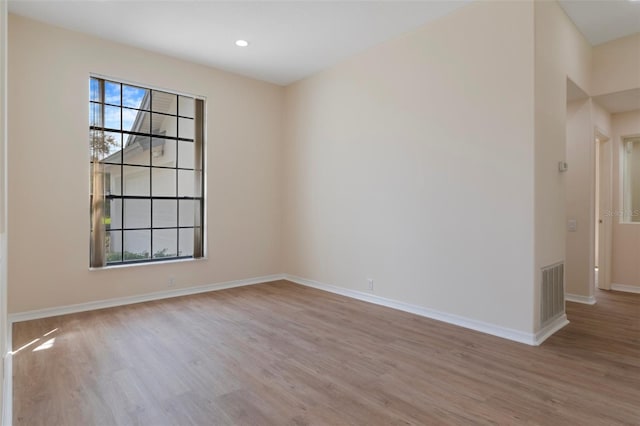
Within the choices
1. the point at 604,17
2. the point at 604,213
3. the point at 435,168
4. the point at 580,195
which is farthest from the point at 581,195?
the point at 435,168

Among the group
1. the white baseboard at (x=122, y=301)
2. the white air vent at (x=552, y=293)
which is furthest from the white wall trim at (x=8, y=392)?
the white air vent at (x=552, y=293)

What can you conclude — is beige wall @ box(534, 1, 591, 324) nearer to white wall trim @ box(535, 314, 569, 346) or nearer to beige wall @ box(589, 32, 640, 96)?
white wall trim @ box(535, 314, 569, 346)

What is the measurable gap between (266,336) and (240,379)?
88 centimetres

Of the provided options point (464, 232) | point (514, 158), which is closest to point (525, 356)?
point (464, 232)

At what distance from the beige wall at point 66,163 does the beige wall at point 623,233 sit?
5.91 metres

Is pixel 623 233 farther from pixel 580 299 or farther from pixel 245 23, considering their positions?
pixel 245 23

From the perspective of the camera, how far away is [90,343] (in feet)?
10.8

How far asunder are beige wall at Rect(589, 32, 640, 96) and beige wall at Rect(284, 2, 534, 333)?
2053 millimetres

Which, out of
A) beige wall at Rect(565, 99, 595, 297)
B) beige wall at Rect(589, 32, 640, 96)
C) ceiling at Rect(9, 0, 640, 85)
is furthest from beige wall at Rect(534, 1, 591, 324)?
beige wall at Rect(565, 99, 595, 297)

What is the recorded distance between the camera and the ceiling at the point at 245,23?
3.71m

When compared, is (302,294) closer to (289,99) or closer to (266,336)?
(266,336)

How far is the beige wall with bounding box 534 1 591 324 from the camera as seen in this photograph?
3.36 m

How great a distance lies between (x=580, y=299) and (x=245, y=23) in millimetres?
5360

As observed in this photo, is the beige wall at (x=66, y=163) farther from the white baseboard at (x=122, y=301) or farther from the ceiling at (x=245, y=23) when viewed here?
the ceiling at (x=245, y=23)
